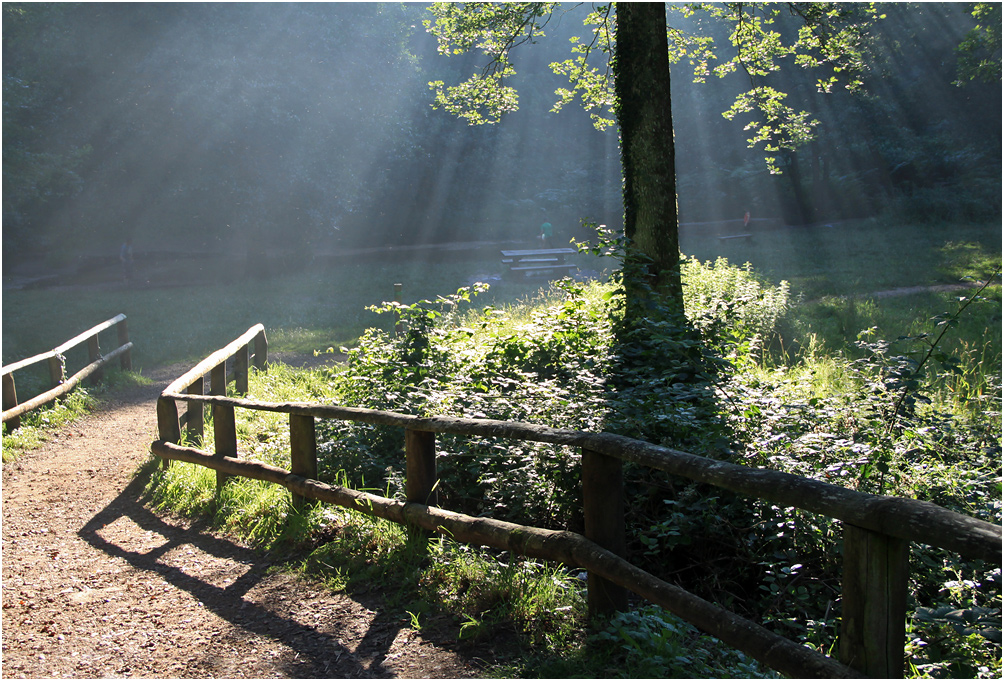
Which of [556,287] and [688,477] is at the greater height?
[556,287]

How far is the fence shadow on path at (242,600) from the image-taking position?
128 inches

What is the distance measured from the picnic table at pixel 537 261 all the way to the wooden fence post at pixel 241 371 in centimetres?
1512

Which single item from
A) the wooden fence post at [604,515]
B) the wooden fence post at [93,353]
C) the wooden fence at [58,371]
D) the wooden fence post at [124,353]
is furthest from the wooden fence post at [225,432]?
the wooden fence post at [124,353]

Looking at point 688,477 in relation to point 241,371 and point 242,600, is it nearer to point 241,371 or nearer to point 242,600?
point 242,600

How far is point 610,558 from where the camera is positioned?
3.06 metres

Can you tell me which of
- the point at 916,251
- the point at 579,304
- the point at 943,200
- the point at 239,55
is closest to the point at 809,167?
the point at 943,200

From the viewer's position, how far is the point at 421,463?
13.3 ft

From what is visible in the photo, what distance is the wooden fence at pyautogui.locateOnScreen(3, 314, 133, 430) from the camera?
7.91 meters

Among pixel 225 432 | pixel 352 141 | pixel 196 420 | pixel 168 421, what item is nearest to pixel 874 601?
pixel 225 432

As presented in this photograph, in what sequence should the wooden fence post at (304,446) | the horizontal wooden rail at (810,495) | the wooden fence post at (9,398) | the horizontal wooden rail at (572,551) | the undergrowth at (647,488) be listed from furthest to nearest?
the wooden fence post at (9,398) → the wooden fence post at (304,446) → the undergrowth at (647,488) → the horizontal wooden rail at (572,551) → the horizontal wooden rail at (810,495)

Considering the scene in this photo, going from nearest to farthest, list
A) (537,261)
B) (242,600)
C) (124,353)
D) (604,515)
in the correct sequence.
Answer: (604,515) → (242,600) → (124,353) → (537,261)

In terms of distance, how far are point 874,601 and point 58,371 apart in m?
10.0

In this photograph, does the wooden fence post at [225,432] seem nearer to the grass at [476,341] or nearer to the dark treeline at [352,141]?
the grass at [476,341]

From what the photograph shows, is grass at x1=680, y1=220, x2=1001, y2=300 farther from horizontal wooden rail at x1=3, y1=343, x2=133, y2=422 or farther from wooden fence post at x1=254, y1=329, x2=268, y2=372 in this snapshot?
horizontal wooden rail at x1=3, y1=343, x2=133, y2=422
